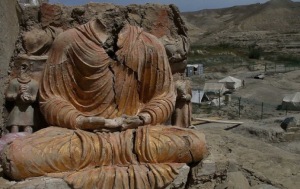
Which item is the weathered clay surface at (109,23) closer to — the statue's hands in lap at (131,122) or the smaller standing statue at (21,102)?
the smaller standing statue at (21,102)

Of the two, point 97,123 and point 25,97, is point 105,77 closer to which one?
point 97,123

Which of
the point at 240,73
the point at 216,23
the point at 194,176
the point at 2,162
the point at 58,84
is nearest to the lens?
the point at 2,162

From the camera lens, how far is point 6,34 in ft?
17.4

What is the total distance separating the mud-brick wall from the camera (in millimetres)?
5191

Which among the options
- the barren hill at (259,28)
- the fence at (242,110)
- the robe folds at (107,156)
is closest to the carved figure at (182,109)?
the robe folds at (107,156)

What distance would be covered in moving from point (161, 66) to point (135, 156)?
45.7 inches

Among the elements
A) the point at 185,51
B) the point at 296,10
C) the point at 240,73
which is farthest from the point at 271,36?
the point at 185,51

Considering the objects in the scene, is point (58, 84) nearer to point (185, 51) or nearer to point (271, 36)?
point (185, 51)

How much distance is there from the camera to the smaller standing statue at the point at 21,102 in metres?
5.11

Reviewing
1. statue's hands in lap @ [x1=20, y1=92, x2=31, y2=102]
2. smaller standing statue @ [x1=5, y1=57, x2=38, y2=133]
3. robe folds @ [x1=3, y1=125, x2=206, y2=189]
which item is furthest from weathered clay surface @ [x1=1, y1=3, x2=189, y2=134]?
robe folds @ [x1=3, y1=125, x2=206, y2=189]

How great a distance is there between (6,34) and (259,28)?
53959 mm

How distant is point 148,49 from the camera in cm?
519

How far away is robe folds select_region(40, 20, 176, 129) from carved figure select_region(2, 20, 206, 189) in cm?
1

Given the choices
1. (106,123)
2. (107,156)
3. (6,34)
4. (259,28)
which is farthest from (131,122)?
(259,28)
